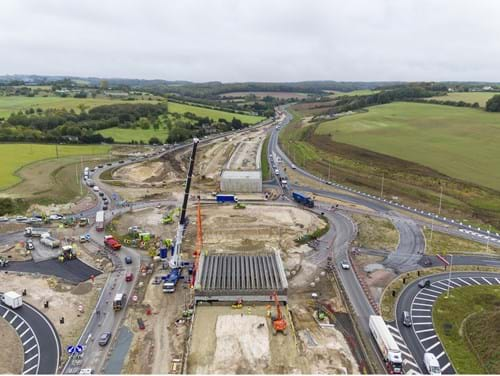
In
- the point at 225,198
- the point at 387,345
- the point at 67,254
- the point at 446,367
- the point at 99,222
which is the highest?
the point at 225,198

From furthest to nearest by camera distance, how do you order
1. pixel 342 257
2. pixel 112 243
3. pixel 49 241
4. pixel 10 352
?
pixel 49 241, pixel 112 243, pixel 342 257, pixel 10 352

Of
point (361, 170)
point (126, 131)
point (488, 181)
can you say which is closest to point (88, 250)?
point (361, 170)

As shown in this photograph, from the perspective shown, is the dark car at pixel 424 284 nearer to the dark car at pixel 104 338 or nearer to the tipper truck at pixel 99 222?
the dark car at pixel 104 338

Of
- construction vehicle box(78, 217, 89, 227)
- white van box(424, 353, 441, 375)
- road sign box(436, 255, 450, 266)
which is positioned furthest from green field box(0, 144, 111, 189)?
white van box(424, 353, 441, 375)

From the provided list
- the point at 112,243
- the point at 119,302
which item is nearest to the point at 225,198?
the point at 112,243

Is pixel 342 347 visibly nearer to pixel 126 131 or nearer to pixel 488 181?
pixel 488 181

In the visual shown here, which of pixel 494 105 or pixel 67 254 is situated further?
pixel 494 105

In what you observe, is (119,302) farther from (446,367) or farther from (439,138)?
(439,138)
